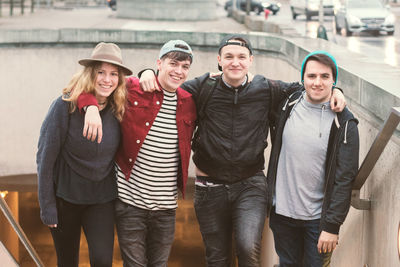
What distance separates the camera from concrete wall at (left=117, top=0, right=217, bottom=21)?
2308 cm

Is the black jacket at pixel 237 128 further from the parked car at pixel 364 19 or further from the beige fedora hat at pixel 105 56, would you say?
the parked car at pixel 364 19

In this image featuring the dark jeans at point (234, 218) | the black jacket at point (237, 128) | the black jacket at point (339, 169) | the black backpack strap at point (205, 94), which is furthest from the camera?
the black backpack strap at point (205, 94)

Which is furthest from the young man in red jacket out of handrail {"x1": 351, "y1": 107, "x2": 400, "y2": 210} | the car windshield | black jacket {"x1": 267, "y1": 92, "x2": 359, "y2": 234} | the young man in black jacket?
the car windshield

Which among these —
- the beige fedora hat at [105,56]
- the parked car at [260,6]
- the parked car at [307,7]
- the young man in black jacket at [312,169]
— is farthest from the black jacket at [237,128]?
the parked car at [260,6]

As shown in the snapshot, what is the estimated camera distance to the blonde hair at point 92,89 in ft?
Result: 15.1

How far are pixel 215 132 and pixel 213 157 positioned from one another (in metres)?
0.18

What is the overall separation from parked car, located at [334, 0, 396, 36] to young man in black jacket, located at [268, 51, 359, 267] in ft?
60.6

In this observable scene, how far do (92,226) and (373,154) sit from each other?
78.9 inches

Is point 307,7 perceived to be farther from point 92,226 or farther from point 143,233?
point 92,226

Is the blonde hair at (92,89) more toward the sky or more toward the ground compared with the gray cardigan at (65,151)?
more toward the sky

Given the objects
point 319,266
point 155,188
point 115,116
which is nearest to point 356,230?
point 319,266

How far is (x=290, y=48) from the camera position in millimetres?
8305

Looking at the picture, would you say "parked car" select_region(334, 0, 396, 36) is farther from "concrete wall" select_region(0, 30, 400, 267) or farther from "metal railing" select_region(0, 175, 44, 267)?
"metal railing" select_region(0, 175, 44, 267)

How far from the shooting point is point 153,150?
4742mm
